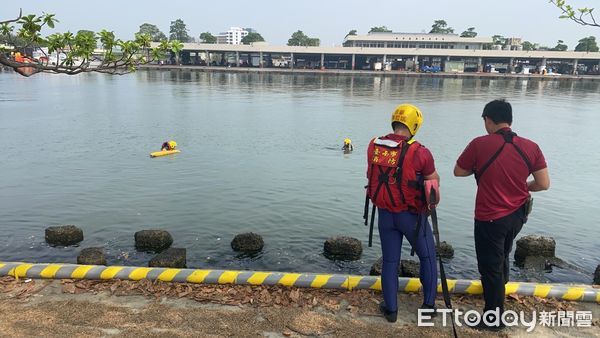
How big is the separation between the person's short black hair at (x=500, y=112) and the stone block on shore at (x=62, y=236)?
8597 millimetres

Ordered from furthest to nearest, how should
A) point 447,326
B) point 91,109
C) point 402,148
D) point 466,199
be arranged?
1. point 91,109
2. point 466,199
3. point 447,326
4. point 402,148

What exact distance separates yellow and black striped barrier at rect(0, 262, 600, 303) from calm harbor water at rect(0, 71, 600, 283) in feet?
9.25

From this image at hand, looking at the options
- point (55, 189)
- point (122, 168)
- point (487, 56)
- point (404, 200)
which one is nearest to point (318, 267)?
point (404, 200)

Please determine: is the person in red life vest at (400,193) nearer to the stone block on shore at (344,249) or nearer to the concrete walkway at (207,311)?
the concrete walkway at (207,311)

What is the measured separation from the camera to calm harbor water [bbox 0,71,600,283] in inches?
359

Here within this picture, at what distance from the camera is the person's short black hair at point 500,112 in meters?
4.14

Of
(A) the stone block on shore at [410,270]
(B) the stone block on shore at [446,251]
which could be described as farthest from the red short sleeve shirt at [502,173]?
(B) the stone block on shore at [446,251]

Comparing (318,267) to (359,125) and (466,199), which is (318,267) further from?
(359,125)

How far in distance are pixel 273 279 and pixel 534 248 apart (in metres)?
6.11

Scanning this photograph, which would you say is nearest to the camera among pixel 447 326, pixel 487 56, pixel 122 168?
pixel 447 326

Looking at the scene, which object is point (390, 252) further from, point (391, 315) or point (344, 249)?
point (344, 249)

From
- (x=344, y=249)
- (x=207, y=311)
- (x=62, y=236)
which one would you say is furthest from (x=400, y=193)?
(x=62, y=236)

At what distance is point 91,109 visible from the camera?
32.8m

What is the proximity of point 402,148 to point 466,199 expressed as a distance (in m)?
9.20
